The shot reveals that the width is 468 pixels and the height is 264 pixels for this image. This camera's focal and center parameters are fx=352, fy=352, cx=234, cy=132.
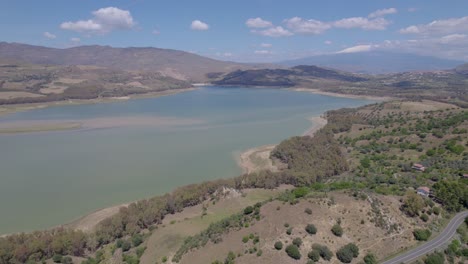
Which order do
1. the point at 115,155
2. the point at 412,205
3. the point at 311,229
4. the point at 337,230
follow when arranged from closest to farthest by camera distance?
1. the point at 311,229
2. the point at 337,230
3. the point at 412,205
4. the point at 115,155

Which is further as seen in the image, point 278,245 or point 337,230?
point 337,230

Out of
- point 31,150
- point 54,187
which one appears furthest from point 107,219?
point 31,150

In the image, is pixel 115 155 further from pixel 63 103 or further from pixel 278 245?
pixel 63 103

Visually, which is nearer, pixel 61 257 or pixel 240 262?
pixel 240 262

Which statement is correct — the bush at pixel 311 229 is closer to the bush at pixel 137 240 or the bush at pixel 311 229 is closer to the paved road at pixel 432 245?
the paved road at pixel 432 245

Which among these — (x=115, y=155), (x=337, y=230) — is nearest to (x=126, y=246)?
(x=337, y=230)

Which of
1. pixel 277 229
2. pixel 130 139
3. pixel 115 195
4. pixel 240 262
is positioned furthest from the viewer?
pixel 130 139

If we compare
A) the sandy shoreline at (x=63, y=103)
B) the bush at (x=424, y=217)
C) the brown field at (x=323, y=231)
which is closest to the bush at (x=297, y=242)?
the brown field at (x=323, y=231)

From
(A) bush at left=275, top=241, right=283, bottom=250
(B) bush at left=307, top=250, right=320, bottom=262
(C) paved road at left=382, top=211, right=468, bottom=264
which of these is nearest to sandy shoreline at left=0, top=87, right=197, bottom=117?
(A) bush at left=275, top=241, right=283, bottom=250

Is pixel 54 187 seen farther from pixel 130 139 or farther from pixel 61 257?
pixel 130 139
